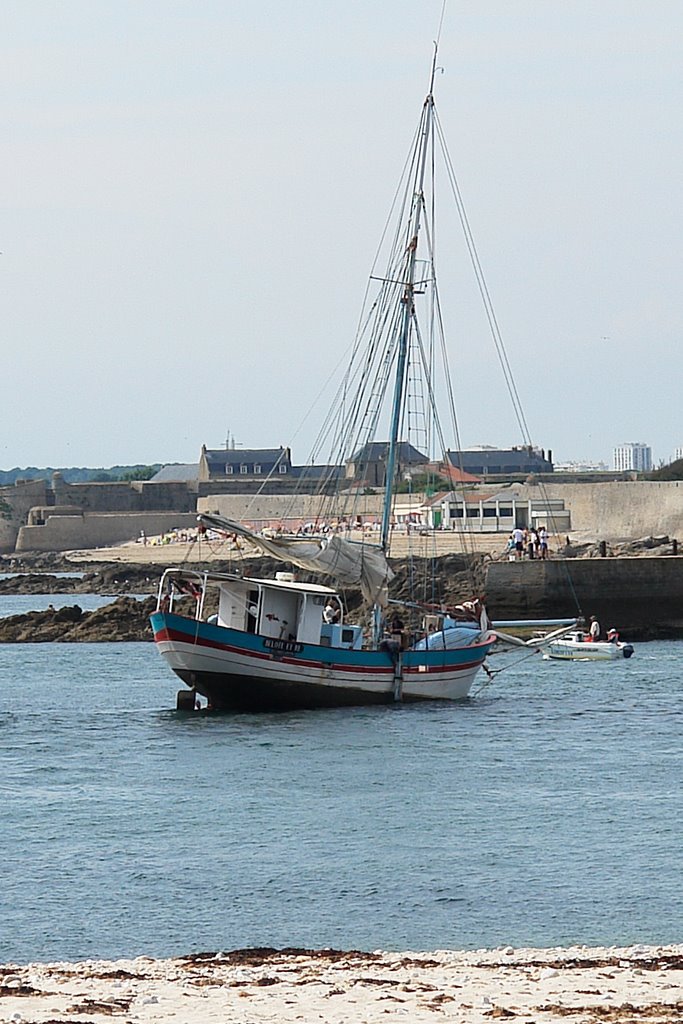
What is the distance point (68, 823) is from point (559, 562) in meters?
25.8

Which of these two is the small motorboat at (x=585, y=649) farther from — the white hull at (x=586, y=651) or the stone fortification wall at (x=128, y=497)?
the stone fortification wall at (x=128, y=497)

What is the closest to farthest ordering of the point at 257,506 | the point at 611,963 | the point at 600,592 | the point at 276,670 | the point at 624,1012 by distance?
the point at 624,1012, the point at 611,963, the point at 276,670, the point at 600,592, the point at 257,506

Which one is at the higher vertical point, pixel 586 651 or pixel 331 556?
pixel 331 556

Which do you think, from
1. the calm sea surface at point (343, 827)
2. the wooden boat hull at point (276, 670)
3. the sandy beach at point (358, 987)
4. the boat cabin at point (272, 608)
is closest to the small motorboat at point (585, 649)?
the calm sea surface at point (343, 827)

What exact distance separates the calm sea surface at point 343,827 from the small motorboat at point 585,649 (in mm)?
8148

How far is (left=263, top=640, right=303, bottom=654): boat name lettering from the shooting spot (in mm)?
26438

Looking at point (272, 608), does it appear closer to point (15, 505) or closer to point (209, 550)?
point (209, 550)

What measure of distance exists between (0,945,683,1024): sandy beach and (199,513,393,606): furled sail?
16830mm

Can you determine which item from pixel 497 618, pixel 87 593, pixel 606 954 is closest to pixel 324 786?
pixel 606 954

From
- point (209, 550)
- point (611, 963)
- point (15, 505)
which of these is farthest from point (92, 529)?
point (611, 963)

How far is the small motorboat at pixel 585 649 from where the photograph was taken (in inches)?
1489

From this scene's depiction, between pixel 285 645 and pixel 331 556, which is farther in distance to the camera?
pixel 331 556

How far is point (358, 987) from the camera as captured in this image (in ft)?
31.9

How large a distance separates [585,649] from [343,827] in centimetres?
2220
